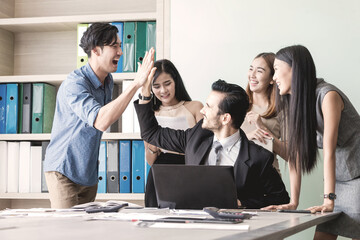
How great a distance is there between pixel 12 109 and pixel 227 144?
1589mm

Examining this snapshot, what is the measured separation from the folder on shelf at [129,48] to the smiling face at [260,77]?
779mm

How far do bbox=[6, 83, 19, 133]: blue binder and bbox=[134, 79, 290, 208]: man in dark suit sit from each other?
3.67 feet

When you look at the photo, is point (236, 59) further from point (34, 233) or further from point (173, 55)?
point (34, 233)

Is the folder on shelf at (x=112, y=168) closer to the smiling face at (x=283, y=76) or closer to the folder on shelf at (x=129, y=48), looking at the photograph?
the folder on shelf at (x=129, y=48)

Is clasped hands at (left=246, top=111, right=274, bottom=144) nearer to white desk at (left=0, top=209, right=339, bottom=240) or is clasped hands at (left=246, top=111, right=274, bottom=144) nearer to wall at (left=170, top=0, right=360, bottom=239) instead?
wall at (left=170, top=0, right=360, bottom=239)

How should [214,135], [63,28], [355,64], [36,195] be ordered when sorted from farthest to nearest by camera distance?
[63,28]
[36,195]
[355,64]
[214,135]

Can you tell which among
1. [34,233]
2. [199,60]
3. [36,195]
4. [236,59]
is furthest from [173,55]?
[34,233]

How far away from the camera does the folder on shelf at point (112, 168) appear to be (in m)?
3.02

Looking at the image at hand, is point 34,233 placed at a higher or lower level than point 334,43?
lower

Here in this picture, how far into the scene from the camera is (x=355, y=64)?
2.88 meters


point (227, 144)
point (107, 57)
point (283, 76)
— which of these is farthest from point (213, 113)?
point (107, 57)

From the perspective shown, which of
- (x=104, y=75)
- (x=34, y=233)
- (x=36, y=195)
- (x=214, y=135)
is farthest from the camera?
(x=36, y=195)

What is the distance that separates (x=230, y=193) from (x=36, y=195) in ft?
5.81

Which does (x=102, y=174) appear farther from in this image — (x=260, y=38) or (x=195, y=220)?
(x=195, y=220)
